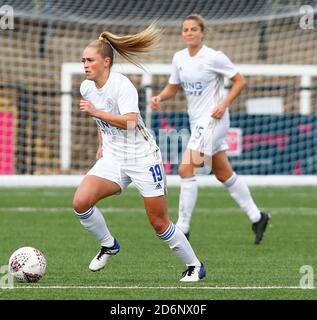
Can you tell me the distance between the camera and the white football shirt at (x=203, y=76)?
1109 centimetres

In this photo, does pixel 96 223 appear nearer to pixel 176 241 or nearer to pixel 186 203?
pixel 176 241

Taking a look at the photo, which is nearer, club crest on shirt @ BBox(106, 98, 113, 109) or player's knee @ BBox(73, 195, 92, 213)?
club crest on shirt @ BBox(106, 98, 113, 109)

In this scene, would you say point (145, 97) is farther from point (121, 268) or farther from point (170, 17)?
point (121, 268)

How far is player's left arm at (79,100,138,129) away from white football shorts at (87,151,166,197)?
14.3 inches

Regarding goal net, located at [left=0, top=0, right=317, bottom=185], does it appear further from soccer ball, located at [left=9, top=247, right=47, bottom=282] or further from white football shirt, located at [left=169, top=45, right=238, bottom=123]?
soccer ball, located at [left=9, top=247, right=47, bottom=282]

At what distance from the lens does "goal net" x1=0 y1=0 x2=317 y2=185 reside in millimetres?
19422

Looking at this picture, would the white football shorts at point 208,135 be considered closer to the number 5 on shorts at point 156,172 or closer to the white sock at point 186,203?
the white sock at point 186,203

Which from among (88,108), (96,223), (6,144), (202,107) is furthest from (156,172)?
(6,144)

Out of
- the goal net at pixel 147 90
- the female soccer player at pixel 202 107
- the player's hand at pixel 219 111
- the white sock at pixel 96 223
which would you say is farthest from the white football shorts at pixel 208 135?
the goal net at pixel 147 90

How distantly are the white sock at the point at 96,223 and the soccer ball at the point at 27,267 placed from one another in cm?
50

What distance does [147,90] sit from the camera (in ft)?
66.9

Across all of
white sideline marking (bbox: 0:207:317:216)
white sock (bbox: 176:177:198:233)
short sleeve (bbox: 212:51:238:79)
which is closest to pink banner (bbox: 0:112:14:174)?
white sideline marking (bbox: 0:207:317:216)

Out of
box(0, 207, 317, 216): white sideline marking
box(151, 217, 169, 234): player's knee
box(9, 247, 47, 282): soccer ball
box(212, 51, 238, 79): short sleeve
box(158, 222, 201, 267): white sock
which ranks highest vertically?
box(212, 51, 238, 79): short sleeve
